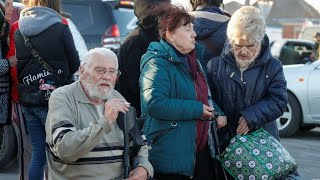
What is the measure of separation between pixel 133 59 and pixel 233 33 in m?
0.85

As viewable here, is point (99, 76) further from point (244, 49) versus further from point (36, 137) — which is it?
point (36, 137)

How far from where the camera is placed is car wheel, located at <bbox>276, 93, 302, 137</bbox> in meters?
10.0

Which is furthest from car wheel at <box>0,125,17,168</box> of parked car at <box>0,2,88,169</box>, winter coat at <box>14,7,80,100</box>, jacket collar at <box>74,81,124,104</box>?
jacket collar at <box>74,81,124,104</box>

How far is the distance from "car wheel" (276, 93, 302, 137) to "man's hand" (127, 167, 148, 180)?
6.54 metres

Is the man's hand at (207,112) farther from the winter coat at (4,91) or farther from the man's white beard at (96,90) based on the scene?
the winter coat at (4,91)

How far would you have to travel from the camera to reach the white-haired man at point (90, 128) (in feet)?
11.4

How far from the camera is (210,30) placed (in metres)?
4.74

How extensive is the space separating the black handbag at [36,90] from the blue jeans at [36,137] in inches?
2.6

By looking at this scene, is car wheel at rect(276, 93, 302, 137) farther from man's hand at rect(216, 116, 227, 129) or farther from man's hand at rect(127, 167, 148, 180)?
man's hand at rect(127, 167, 148, 180)

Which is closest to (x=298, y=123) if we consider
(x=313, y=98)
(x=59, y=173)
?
(x=313, y=98)

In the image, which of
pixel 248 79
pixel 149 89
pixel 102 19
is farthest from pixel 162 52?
pixel 102 19

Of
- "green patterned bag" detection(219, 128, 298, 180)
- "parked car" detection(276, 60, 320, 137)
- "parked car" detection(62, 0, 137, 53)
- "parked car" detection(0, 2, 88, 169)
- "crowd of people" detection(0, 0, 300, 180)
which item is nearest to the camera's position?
"crowd of people" detection(0, 0, 300, 180)

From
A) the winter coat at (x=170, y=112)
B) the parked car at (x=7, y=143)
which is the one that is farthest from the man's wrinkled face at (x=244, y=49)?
the parked car at (x=7, y=143)

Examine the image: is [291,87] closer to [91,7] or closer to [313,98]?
[313,98]
